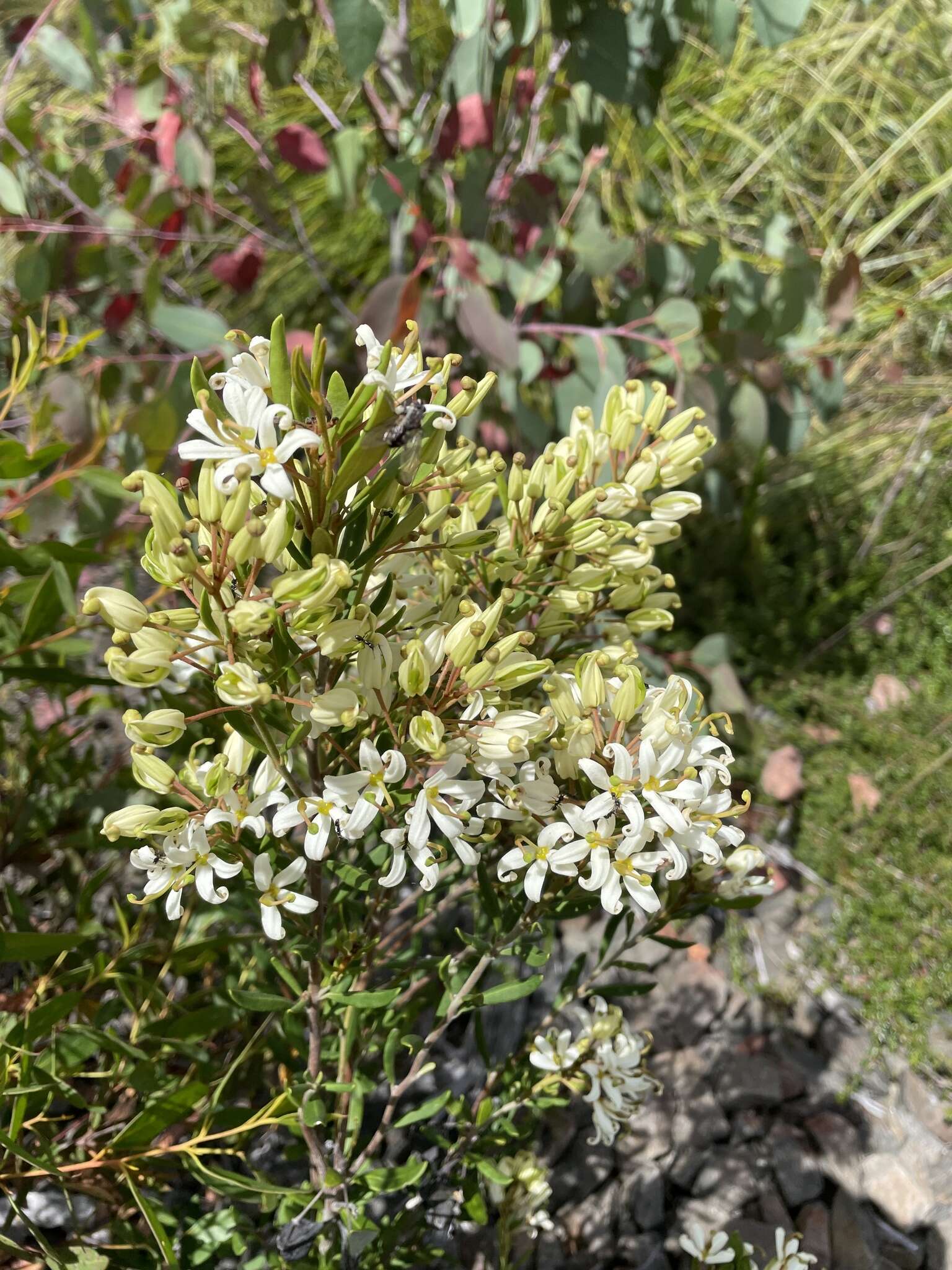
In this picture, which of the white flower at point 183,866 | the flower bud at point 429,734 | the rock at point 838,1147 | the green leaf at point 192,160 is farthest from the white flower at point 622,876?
the green leaf at point 192,160

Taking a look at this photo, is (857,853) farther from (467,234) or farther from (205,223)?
(205,223)

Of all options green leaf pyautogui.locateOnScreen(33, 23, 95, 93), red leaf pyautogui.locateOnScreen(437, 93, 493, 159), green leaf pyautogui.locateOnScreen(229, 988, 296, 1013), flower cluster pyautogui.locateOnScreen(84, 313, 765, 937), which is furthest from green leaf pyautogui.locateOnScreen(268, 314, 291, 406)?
green leaf pyautogui.locateOnScreen(33, 23, 95, 93)

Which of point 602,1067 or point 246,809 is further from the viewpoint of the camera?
point 602,1067

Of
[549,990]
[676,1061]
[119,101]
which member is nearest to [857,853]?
[676,1061]

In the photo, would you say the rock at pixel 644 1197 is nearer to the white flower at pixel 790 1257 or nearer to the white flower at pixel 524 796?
the white flower at pixel 790 1257

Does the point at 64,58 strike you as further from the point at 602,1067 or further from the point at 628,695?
the point at 602,1067

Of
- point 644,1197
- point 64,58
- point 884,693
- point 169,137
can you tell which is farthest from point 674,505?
point 884,693
